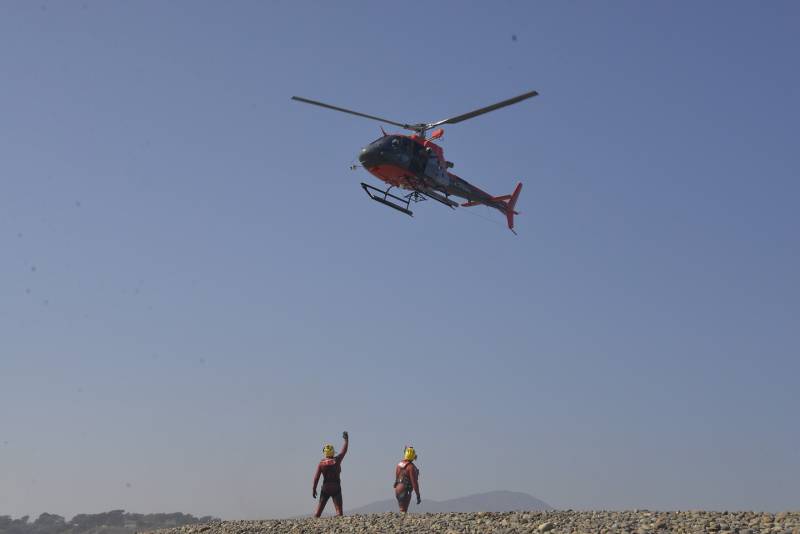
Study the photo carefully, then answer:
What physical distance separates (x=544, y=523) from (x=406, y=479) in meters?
5.90

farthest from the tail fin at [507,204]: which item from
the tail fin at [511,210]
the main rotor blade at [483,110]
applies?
the main rotor blade at [483,110]

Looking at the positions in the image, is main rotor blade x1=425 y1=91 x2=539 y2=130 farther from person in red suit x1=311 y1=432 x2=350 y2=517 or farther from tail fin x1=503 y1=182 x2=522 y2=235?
person in red suit x1=311 y1=432 x2=350 y2=517

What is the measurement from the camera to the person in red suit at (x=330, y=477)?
2145 centimetres

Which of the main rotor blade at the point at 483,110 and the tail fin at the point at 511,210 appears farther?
the tail fin at the point at 511,210

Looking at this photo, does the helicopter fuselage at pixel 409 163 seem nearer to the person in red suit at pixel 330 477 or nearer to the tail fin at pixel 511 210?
the tail fin at pixel 511 210

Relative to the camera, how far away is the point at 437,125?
34.5 metres

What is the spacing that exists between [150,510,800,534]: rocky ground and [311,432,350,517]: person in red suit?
1.81 meters

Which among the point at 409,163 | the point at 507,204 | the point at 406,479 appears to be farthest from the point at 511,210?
the point at 406,479

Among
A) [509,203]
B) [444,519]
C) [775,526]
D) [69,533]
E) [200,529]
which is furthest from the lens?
[69,533]

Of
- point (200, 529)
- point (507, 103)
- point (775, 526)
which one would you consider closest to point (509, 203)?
point (507, 103)

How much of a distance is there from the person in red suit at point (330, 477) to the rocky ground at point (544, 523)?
5.92ft

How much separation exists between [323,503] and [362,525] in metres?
4.45

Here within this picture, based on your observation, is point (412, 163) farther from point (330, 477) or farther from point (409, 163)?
point (330, 477)

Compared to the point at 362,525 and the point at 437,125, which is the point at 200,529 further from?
the point at 437,125
